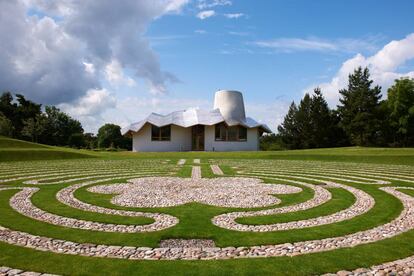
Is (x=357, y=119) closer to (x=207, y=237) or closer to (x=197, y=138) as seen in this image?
(x=197, y=138)

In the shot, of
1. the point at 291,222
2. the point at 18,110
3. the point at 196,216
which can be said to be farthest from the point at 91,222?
the point at 18,110

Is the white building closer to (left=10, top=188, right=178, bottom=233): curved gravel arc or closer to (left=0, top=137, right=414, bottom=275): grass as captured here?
(left=0, top=137, right=414, bottom=275): grass

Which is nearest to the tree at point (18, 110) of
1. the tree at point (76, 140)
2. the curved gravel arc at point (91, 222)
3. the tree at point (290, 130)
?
the tree at point (76, 140)

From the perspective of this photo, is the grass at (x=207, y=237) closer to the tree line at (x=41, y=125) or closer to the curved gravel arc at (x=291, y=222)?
the curved gravel arc at (x=291, y=222)

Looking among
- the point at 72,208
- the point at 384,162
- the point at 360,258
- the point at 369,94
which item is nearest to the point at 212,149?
the point at 384,162

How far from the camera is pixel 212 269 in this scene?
6289mm

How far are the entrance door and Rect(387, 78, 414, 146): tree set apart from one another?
3760cm

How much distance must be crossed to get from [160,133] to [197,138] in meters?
6.59

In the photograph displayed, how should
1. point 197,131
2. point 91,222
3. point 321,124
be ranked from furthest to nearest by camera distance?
point 321,124
point 197,131
point 91,222

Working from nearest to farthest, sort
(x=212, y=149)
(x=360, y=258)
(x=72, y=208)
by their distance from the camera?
(x=360, y=258) → (x=72, y=208) → (x=212, y=149)

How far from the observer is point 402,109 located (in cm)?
6844

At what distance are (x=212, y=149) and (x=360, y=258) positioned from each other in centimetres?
5279

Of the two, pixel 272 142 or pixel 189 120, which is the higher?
pixel 189 120

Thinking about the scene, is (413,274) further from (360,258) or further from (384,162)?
(384,162)
